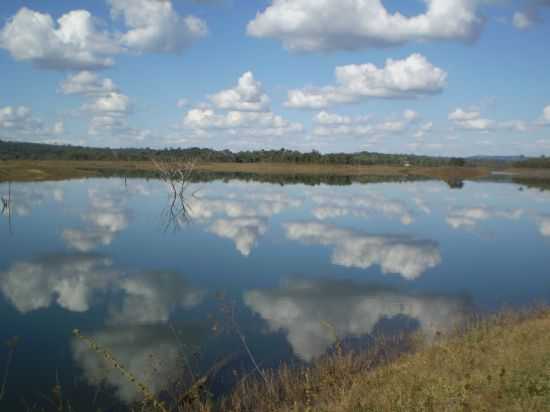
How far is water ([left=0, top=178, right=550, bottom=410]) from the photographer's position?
7672 millimetres

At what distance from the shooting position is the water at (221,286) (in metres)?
7.67

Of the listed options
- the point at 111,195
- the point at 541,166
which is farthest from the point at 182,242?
the point at 541,166

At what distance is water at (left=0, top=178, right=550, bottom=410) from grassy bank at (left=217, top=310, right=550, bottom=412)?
0.87 metres

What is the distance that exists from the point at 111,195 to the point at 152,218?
1313 centimetres

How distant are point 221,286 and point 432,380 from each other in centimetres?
707

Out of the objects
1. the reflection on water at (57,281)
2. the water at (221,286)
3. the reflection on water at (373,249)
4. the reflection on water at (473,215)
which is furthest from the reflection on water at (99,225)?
the reflection on water at (473,215)

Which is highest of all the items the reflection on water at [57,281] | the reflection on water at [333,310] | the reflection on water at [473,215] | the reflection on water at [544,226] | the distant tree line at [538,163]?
the distant tree line at [538,163]

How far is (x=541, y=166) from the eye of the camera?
10844 centimetres

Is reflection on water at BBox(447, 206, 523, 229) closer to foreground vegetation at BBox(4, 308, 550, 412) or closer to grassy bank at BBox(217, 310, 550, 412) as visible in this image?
foreground vegetation at BBox(4, 308, 550, 412)

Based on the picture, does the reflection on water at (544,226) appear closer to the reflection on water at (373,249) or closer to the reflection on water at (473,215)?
the reflection on water at (473,215)

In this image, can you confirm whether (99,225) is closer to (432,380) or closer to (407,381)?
(407,381)

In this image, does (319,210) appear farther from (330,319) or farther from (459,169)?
(459,169)

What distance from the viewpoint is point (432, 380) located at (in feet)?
19.0

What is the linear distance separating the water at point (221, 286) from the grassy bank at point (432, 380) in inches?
34.2
